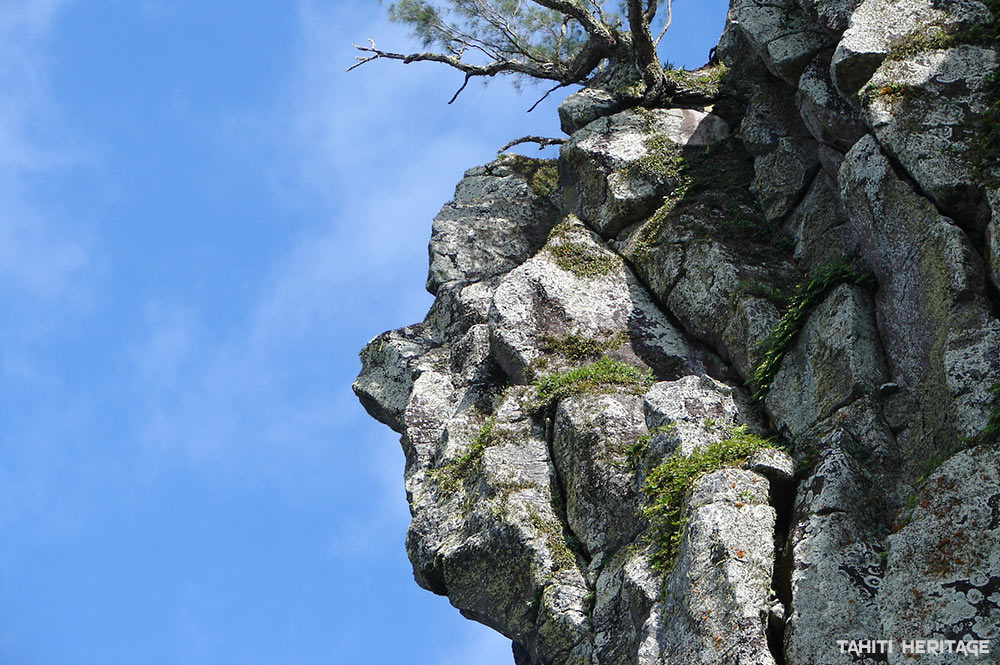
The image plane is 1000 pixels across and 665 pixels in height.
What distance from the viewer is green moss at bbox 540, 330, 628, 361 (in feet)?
63.2

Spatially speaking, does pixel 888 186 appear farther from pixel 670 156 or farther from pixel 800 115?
pixel 670 156

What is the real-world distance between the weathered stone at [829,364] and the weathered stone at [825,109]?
10.9 ft

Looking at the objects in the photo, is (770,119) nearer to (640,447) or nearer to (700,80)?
(700,80)

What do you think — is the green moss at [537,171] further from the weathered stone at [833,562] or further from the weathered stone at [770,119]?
the weathered stone at [833,562]

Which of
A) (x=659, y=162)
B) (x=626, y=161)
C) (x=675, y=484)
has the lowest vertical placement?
(x=675, y=484)

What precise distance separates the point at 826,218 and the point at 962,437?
6.76m

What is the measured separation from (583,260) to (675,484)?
7.23 metres

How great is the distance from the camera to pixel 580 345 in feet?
63.5

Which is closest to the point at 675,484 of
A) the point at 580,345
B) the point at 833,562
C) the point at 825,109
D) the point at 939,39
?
the point at 833,562

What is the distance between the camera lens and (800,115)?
20328mm

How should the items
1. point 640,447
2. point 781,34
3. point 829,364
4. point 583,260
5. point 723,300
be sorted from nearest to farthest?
point 829,364
point 640,447
point 723,300
point 781,34
point 583,260

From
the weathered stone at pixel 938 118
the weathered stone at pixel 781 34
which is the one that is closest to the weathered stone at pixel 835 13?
the weathered stone at pixel 781 34

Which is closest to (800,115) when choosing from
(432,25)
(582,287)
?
(582,287)

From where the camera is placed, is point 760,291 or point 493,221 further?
point 493,221
